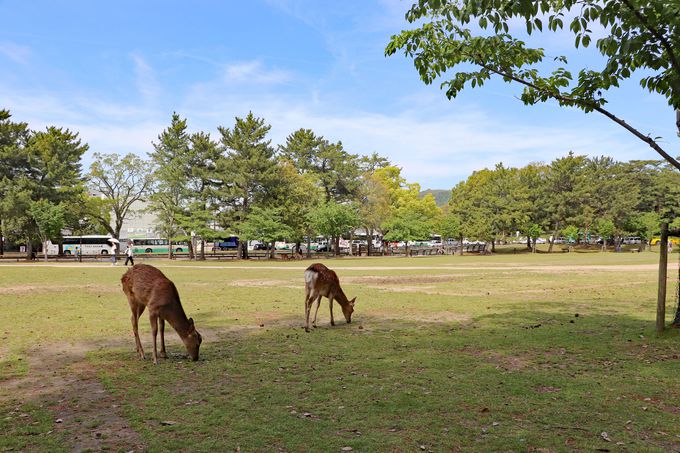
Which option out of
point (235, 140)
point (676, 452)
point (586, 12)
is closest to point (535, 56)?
point (586, 12)

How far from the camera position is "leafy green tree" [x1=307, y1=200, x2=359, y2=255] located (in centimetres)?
5525

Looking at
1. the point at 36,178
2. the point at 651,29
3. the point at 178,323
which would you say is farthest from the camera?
the point at 36,178

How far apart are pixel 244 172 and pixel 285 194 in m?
5.66

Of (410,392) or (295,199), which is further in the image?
(295,199)

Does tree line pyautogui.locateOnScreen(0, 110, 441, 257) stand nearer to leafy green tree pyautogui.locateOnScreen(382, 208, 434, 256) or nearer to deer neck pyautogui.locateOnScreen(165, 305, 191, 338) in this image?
leafy green tree pyautogui.locateOnScreen(382, 208, 434, 256)

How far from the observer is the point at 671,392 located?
6.21 meters

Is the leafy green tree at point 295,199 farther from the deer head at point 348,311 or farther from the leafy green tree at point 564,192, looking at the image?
the deer head at point 348,311

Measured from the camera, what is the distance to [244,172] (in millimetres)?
52750

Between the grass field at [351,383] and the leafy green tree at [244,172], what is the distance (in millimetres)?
40467

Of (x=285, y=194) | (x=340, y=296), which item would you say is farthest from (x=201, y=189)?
(x=340, y=296)

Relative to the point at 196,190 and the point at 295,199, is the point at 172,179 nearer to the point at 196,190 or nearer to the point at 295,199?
the point at 196,190

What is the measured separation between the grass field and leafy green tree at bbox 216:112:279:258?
133 ft

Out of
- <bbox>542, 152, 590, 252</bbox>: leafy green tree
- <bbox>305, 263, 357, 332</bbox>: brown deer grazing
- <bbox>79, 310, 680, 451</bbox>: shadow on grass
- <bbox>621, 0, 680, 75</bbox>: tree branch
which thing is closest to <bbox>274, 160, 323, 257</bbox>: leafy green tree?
<bbox>542, 152, 590, 252</bbox>: leafy green tree

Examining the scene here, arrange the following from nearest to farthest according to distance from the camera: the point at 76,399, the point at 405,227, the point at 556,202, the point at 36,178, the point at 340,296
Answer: the point at 76,399 → the point at 340,296 → the point at 36,178 → the point at 405,227 → the point at 556,202
